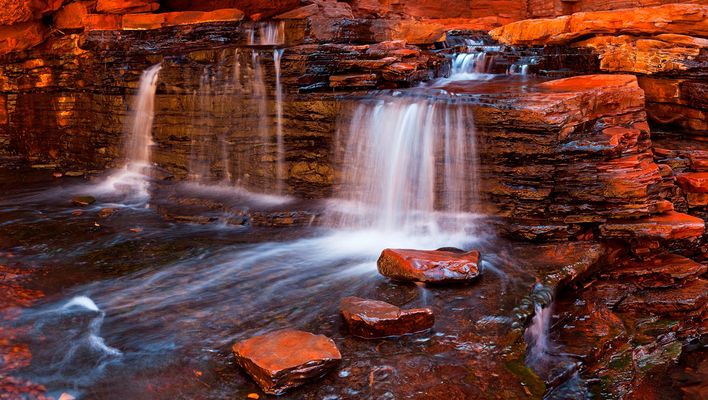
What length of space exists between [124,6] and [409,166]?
881cm

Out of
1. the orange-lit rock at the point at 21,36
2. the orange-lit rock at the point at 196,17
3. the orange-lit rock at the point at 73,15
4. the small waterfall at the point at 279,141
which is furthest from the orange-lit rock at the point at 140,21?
the small waterfall at the point at 279,141

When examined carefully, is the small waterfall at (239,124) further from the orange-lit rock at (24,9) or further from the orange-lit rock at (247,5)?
the orange-lit rock at (24,9)

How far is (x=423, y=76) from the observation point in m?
9.61

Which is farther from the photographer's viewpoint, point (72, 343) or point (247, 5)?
point (247, 5)

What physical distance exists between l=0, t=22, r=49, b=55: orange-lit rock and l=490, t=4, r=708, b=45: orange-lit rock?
34.2 feet

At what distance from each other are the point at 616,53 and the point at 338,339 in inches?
287

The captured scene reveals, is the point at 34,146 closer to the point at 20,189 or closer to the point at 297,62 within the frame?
the point at 20,189

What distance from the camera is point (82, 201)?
9.43 m

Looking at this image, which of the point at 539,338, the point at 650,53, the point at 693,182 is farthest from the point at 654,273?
the point at 650,53

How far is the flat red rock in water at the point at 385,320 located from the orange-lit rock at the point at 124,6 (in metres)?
11.0

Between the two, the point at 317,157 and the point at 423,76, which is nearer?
the point at 317,157

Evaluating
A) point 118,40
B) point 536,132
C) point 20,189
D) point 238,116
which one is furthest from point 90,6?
point 536,132

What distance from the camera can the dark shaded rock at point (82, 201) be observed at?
30.9ft

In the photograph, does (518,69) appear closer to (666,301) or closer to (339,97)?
(339,97)
